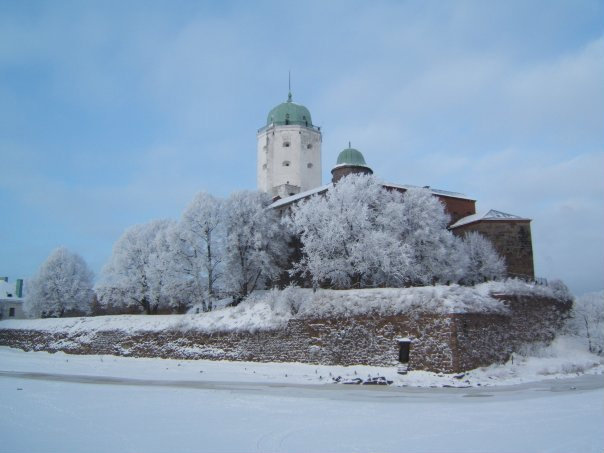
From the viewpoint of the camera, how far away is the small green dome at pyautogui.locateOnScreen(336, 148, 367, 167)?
47.7 meters

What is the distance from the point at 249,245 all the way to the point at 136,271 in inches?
463

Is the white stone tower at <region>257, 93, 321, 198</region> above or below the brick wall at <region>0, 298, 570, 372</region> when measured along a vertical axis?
above

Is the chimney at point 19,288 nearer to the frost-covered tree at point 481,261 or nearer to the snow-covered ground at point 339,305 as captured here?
the snow-covered ground at point 339,305

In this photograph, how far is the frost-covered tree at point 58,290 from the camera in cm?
4966

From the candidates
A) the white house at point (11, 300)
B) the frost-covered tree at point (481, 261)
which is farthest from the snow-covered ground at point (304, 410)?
the white house at point (11, 300)

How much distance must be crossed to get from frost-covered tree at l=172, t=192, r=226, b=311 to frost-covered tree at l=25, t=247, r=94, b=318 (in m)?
19.2

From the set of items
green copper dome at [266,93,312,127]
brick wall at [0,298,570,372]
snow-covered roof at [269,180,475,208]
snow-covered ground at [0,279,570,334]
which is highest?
green copper dome at [266,93,312,127]

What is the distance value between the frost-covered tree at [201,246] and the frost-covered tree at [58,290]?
19.2 meters

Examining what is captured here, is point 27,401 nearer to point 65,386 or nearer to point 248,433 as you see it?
point 65,386

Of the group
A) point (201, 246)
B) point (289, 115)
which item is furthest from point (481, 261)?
point (289, 115)

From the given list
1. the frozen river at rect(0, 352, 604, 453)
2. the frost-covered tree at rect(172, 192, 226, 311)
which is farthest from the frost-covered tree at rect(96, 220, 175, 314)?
the frozen river at rect(0, 352, 604, 453)

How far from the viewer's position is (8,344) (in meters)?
41.9

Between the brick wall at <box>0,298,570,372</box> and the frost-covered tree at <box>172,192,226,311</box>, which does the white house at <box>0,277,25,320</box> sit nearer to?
the frost-covered tree at <box>172,192,226,311</box>

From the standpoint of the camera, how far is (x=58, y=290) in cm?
5019
